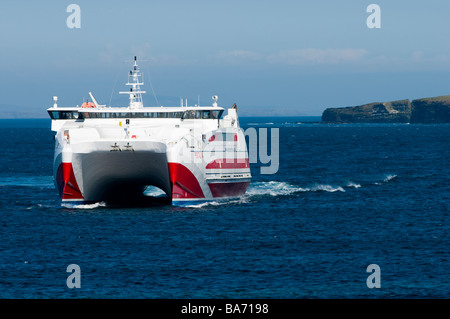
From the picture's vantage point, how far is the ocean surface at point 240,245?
27.7 metres

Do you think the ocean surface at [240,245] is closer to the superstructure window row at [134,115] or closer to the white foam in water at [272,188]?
the white foam in water at [272,188]

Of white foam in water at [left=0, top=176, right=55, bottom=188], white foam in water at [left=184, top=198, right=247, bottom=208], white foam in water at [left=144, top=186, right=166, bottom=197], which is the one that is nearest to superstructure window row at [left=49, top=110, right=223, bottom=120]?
white foam in water at [left=184, top=198, right=247, bottom=208]

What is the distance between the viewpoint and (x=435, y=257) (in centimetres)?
3244

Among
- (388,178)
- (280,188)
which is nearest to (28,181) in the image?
(280,188)

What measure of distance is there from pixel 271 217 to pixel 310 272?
1344 cm

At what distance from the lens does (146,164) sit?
45188 millimetres

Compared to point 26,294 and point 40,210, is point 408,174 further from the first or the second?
point 26,294

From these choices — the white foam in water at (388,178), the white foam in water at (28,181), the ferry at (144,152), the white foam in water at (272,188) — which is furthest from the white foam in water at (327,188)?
the white foam in water at (28,181)

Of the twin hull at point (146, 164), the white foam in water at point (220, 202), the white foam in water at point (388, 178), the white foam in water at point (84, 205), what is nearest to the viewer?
the twin hull at point (146, 164)

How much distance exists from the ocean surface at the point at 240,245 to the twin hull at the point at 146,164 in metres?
1.14

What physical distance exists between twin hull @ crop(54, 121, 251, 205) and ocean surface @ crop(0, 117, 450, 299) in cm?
114

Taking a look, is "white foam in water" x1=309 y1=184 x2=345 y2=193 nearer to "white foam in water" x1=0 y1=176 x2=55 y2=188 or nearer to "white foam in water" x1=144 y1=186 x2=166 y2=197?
"white foam in water" x1=144 y1=186 x2=166 y2=197
